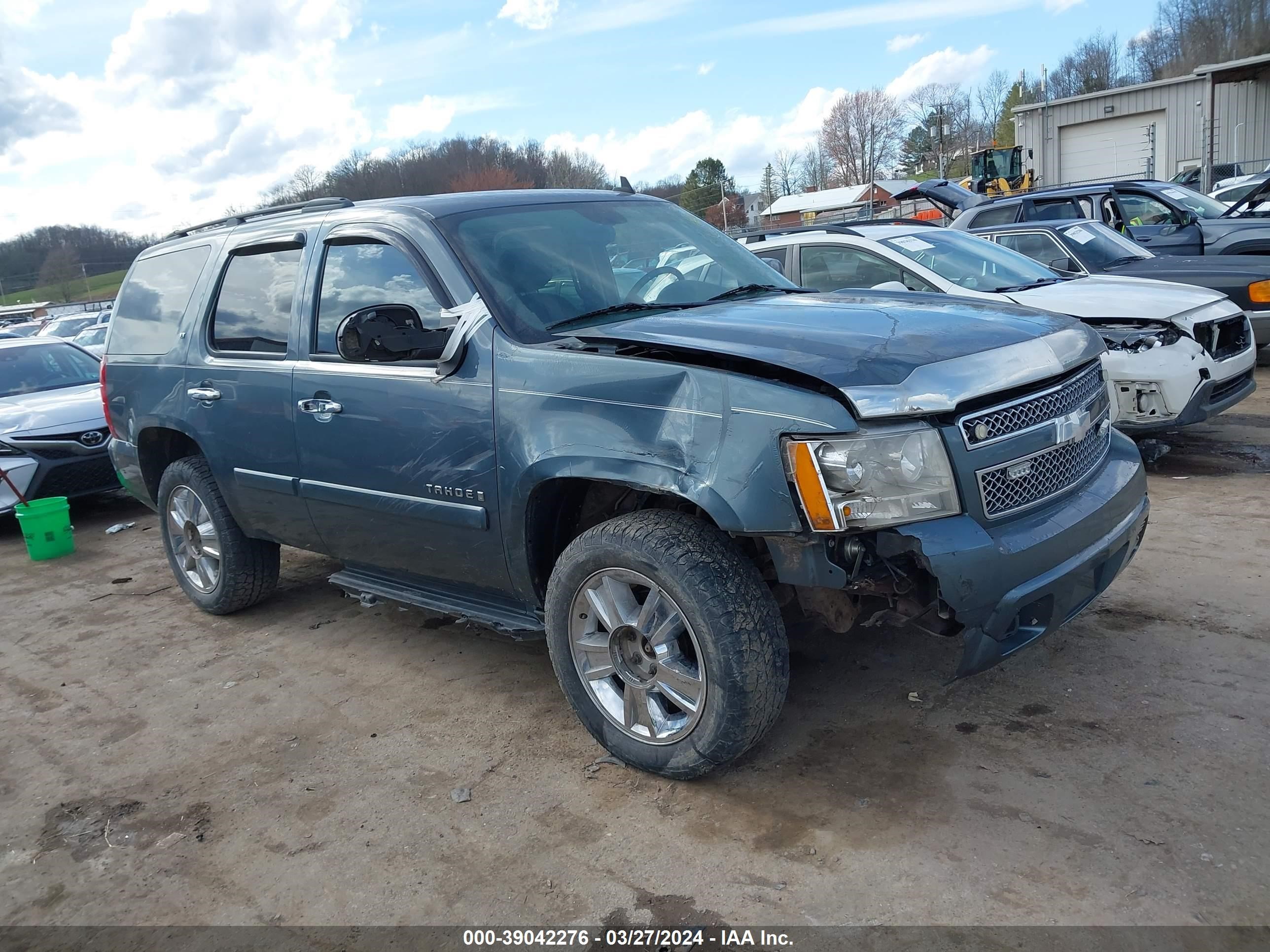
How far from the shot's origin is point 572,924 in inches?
104

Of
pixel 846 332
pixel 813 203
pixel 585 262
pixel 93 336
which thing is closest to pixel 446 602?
pixel 585 262

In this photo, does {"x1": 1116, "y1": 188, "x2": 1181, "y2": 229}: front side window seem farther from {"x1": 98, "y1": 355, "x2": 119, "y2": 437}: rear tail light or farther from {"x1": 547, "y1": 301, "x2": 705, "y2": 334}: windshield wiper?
{"x1": 98, "y1": 355, "x2": 119, "y2": 437}: rear tail light

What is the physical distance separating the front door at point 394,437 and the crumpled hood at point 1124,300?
14.8ft

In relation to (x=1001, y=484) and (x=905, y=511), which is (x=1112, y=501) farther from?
(x=905, y=511)

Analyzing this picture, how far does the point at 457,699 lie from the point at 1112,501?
2544 millimetres

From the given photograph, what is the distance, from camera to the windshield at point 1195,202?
37.6ft

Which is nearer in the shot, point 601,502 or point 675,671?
point 675,671

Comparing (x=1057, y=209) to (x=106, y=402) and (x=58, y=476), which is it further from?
(x=58, y=476)

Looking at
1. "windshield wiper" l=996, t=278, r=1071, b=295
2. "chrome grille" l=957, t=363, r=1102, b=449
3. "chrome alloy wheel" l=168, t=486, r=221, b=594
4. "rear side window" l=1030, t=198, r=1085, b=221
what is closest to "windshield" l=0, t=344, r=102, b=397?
"chrome alloy wheel" l=168, t=486, r=221, b=594

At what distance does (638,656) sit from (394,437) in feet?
4.26

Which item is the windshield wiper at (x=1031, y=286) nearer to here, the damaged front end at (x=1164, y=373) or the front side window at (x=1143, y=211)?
the damaged front end at (x=1164, y=373)

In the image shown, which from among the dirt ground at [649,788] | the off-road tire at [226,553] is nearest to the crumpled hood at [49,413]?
the off-road tire at [226,553]

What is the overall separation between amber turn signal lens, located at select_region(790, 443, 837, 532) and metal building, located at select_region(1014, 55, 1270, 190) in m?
35.3

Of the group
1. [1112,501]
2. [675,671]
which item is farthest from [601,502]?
[1112,501]
